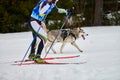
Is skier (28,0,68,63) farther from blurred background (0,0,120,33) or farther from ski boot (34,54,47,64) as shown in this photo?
blurred background (0,0,120,33)

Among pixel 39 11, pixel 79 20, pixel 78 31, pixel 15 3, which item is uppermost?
pixel 39 11

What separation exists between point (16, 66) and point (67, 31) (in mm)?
3003

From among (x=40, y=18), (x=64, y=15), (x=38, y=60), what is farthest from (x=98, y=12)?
(x=38, y=60)

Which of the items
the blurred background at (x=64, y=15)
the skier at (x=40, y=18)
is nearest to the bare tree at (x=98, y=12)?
the blurred background at (x=64, y=15)

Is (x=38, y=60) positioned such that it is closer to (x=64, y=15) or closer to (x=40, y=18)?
(x=40, y=18)

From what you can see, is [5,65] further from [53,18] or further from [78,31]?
[53,18]

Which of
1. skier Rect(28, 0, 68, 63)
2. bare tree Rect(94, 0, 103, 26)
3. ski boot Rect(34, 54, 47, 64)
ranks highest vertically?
skier Rect(28, 0, 68, 63)

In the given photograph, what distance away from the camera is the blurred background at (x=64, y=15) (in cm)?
2249

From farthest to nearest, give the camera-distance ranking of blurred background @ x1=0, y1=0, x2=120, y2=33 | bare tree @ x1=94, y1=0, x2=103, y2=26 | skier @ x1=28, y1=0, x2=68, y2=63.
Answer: bare tree @ x1=94, y1=0, x2=103, y2=26 < blurred background @ x1=0, y1=0, x2=120, y2=33 < skier @ x1=28, y1=0, x2=68, y2=63

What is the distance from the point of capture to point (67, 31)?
39.6ft

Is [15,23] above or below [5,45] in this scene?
below

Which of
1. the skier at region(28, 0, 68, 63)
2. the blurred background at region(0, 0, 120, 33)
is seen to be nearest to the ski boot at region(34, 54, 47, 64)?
the skier at region(28, 0, 68, 63)

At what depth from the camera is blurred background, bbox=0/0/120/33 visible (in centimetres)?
2249

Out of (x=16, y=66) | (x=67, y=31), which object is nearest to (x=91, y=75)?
(x=16, y=66)
